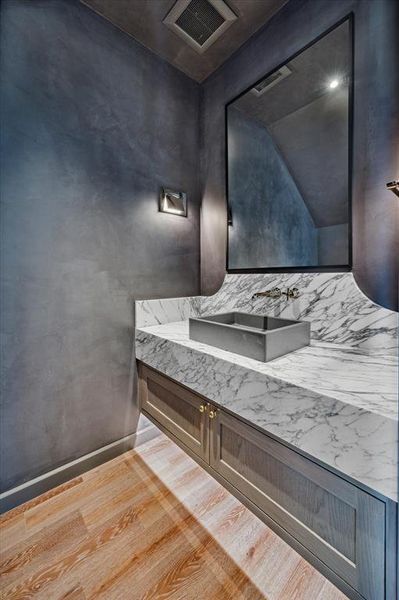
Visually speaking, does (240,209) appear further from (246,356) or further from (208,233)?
(246,356)

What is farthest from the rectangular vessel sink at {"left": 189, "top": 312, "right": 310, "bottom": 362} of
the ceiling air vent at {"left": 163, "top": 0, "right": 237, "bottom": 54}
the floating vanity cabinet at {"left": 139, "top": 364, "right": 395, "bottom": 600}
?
the ceiling air vent at {"left": 163, "top": 0, "right": 237, "bottom": 54}

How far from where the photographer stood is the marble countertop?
0.70 metres

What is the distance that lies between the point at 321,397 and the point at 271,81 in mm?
1821

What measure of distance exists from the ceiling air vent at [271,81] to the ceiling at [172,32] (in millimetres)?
357

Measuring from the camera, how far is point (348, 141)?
128cm

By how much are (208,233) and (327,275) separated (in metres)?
1.02

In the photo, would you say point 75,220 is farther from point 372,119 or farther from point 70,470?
point 372,119

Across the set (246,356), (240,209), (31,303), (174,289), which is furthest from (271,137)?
(31,303)

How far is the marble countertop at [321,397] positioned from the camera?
2.28 ft

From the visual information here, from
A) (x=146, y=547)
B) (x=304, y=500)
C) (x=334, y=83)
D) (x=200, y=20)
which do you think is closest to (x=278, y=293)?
(x=304, y=500)

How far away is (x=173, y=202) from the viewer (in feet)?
6.36

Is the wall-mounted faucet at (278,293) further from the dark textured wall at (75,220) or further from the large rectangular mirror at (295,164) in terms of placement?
the dark textured wall at (75,220)

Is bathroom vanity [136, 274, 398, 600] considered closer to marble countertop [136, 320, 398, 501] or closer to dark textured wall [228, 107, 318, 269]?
marble countertop [136, 320, 398, 501]

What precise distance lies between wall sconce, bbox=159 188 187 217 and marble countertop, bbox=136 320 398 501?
107cm
